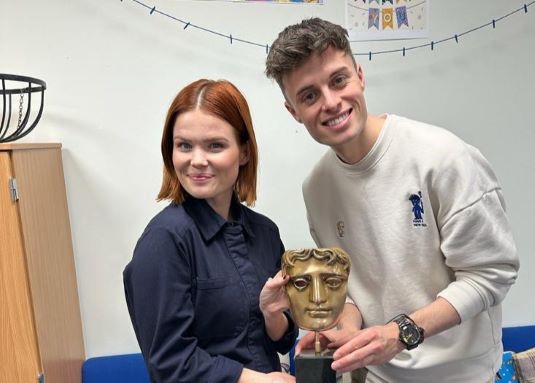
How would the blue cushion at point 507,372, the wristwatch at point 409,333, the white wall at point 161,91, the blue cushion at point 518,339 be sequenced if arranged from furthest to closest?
the blue cushion at point 518,339 < the blue cushion at point 507,372 < the white wall at point 161,91 < the wristwatch at point 409,333

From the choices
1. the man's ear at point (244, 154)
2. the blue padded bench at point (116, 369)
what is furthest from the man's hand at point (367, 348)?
the blue padded bench at point (116, 369)

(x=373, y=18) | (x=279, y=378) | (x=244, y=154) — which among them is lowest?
(x=279, y=378)

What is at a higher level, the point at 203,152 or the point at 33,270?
the point at 203,152

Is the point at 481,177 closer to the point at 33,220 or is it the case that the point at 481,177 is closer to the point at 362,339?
the point at 362,339

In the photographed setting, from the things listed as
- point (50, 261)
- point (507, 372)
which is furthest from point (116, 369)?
point (507, 372)

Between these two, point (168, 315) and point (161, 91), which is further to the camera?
point (161, 91)

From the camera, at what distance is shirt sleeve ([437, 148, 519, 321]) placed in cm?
115

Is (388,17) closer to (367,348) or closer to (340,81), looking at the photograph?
(340,81)

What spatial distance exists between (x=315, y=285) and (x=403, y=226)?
310 mm

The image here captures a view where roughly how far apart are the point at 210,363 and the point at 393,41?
1576mm

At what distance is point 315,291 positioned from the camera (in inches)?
40.9

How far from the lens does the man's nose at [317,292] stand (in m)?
1.04

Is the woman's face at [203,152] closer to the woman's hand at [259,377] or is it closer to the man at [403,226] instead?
the man at [403,226]

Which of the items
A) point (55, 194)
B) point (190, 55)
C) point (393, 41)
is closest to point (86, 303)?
point (55, 194)
